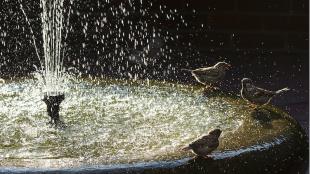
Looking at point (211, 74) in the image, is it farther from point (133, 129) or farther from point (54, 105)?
point (54, 105)

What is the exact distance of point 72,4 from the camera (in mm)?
10422

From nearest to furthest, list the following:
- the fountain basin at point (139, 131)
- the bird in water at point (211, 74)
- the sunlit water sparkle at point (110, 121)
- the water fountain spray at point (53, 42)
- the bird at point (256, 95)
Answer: the fountain basin at point (139, 131), the sunlit water sparkle at point (110, 121), the bird at point (256, 95), the bird in water at point (211, 74), the water fountain spray at point (53, 42)

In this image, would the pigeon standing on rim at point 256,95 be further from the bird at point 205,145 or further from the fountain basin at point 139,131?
the bird at point 205,145

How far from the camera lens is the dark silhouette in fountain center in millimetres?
3900

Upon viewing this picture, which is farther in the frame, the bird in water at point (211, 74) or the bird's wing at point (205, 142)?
the bird in water at point (211, 74)

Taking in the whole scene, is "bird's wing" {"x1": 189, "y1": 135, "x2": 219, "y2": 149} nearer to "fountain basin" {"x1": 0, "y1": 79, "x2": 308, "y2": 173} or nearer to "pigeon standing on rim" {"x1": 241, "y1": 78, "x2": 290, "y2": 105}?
"fountain basin" {"x1": 0, "y1": 79, "x2": 308, "y2": 173}

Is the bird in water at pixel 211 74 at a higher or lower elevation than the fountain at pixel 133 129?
higher

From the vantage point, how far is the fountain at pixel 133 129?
3.03 m

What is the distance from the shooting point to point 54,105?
3.96 m

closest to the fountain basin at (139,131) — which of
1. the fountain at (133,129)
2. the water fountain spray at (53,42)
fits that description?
the fountain at (133,129)

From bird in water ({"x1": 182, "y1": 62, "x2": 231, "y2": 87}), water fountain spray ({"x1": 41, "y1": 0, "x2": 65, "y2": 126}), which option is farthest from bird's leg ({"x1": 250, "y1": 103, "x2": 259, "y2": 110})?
water fountain spray ({"x1": 41, "y1": 0, "x2": 65, "y2": 126})

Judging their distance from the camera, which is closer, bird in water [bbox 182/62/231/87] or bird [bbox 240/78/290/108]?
bird [bbox 240/78/290/108]

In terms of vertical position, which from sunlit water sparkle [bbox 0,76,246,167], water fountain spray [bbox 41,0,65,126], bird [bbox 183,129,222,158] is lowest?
bird [bbox 183,129,222,158]

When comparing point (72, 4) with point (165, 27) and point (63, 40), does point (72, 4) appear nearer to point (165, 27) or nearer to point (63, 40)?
point (63, 40)
